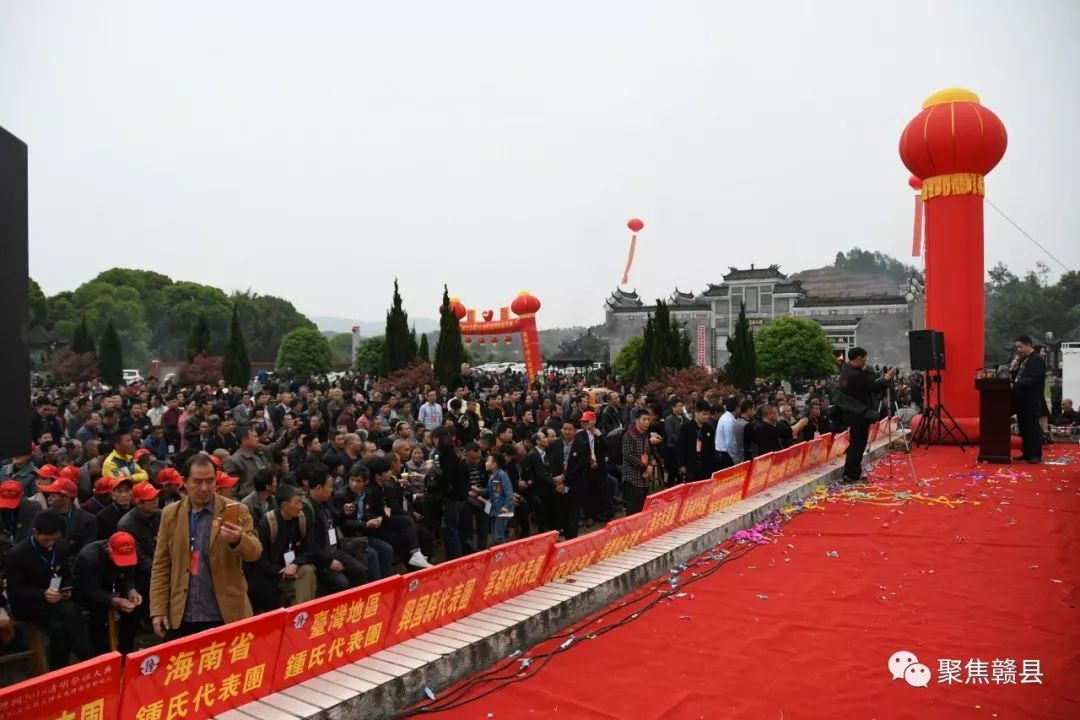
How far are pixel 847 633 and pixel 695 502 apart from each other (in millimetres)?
2534

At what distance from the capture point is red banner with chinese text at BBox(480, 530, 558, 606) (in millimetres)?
4758

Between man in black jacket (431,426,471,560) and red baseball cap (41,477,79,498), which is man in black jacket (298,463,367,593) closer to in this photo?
red baseball cap (41,477,79,498)

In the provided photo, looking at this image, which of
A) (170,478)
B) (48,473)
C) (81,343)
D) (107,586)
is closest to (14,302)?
(107,586)

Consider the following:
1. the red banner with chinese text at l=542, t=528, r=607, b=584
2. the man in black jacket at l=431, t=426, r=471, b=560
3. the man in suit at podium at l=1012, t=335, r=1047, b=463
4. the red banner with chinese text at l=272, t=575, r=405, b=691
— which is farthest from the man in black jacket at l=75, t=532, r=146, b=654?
the man in suit at podium at l=1012, t=335, r=1047, b=463

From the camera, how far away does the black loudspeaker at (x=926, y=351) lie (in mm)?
11703

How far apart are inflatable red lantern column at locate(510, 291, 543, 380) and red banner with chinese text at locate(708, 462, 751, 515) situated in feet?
83.7

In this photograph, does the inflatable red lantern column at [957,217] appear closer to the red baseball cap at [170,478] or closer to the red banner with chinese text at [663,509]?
the red banner with chinese text at [663,509]

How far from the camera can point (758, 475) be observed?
853 cm

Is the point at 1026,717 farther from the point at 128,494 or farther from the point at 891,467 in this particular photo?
the point at 891,467

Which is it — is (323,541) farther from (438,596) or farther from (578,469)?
(578,469)

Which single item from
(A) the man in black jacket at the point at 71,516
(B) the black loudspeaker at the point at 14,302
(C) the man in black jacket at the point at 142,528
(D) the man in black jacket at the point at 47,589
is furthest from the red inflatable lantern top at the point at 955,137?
(B) the black loudspeaker at the point at 14,302

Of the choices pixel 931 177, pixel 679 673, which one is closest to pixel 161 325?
pixel 931 177

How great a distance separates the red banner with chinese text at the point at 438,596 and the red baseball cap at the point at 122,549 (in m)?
1.85

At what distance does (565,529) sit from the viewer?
8.20m
